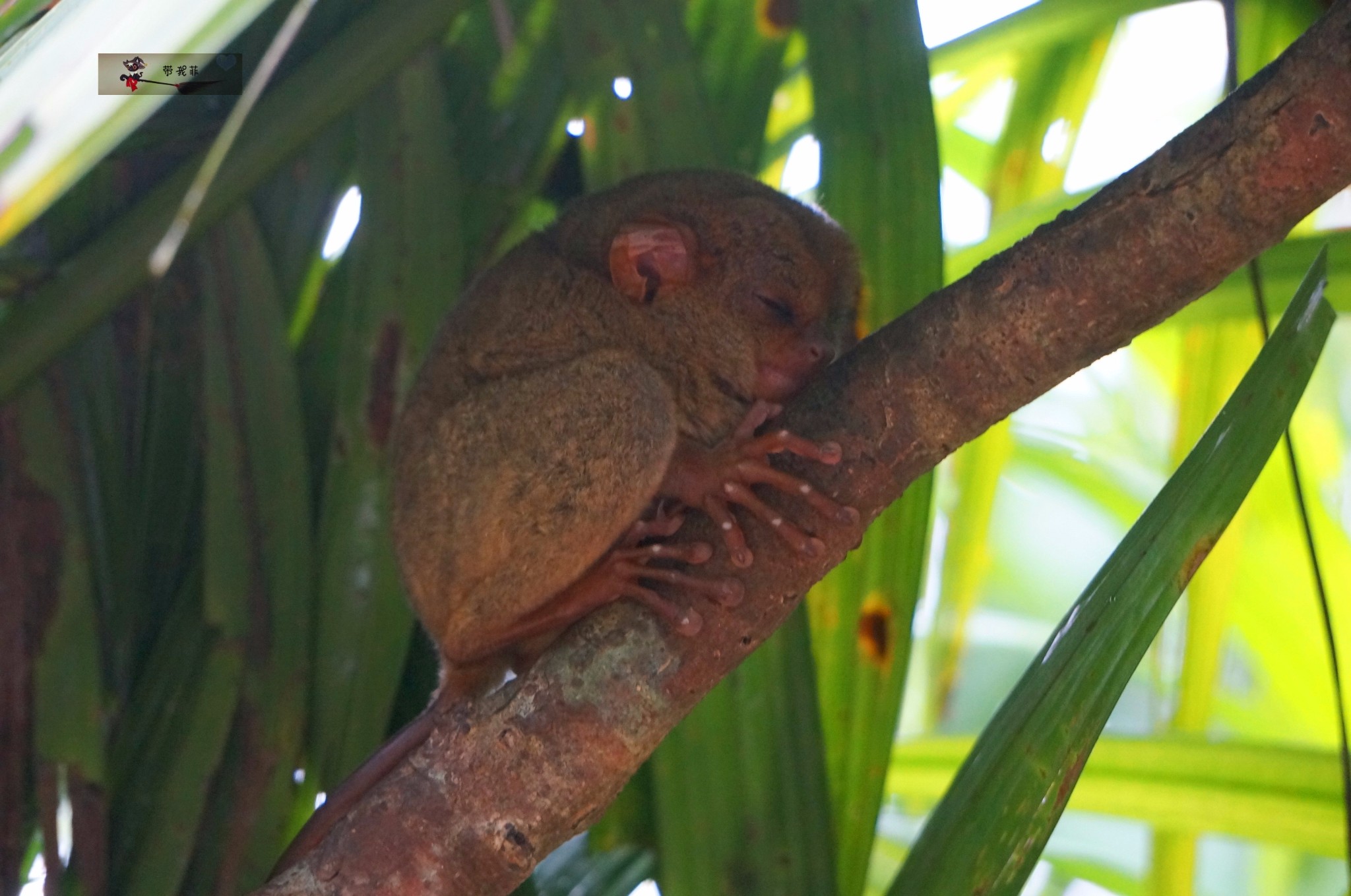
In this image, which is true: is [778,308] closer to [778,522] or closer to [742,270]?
[742,270]

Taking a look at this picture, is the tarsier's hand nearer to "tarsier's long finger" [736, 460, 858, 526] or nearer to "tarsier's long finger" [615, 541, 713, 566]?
"tarsier's long finger" [615, 541, 713, 566]

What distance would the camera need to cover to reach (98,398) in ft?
8.39

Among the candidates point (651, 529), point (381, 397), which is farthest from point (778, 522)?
point (381, 397)

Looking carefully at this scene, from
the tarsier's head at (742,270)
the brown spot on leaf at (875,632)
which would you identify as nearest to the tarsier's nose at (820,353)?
the tarsier's head at (742,270)

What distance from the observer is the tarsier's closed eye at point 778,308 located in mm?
2369

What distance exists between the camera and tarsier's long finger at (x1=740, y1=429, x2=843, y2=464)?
5.56ft

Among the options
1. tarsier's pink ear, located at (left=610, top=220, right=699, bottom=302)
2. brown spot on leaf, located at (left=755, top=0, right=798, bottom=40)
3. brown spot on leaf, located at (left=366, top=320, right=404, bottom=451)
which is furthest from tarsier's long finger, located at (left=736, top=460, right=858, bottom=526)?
brown spot on leaf, located at (left=755, top=0, right=798, bottom=40)

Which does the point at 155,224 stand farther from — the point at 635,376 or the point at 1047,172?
the point at 1047,172

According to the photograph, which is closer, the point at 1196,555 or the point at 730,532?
the point at 1196,555

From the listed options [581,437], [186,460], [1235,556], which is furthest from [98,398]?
[1235,556]

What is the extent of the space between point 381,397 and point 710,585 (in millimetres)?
1198

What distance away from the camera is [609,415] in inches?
76.2

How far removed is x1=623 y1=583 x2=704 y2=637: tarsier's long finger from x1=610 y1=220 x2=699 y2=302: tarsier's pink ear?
0.78 meters

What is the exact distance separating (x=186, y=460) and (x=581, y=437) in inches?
48.7
